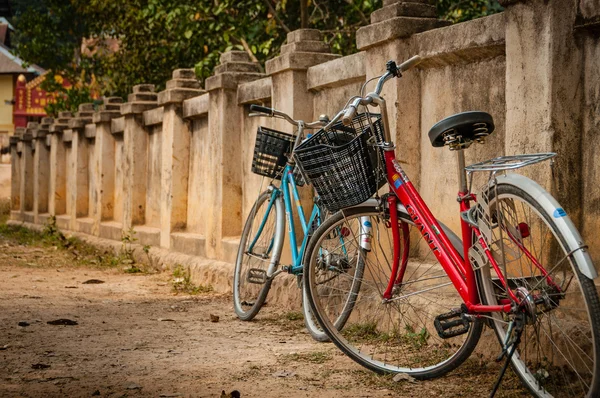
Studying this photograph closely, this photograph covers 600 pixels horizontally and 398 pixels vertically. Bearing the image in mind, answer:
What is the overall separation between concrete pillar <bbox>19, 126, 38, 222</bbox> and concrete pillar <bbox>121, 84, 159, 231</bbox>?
8.03 m

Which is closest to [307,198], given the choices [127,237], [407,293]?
[407,293]

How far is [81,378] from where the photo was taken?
4.74m

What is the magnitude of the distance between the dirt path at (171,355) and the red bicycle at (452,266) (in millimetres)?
199

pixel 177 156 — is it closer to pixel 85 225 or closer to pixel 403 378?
pixel 85 225

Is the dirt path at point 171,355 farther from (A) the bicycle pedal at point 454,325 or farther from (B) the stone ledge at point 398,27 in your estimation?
(B) the stone ledge at point 398,27

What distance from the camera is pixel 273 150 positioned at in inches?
250

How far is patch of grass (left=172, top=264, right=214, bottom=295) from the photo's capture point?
862cm

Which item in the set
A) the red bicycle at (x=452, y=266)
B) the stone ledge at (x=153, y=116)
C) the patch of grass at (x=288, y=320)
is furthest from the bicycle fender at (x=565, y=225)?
the stone ledge at (x=153, y=116)

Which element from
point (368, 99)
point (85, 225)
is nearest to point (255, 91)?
point (368, 99)

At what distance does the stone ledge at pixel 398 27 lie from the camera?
5.93m

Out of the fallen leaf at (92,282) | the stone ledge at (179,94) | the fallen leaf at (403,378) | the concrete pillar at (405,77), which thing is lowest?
the fallen leaf at (403,378)

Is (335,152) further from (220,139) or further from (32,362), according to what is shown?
(220,139)

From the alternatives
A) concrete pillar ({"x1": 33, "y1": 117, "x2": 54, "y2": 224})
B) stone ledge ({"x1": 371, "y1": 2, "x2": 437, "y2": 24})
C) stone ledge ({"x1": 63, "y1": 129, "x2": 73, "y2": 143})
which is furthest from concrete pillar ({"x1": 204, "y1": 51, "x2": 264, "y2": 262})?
concrete pillar ({"x1": 33, "y1": 117, "x2": 54, "y2": 224})

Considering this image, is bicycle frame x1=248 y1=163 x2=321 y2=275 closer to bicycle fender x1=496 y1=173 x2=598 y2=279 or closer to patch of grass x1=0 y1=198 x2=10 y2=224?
bicycle fender x1=496 y1=173 x2=598 y2=279
